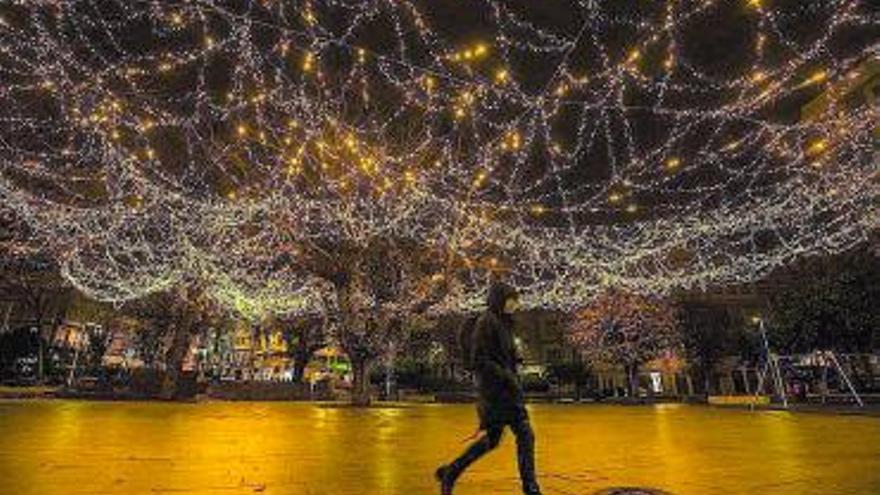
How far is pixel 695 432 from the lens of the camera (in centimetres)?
1042

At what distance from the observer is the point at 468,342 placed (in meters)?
5.10

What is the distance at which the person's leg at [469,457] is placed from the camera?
475 centimetres

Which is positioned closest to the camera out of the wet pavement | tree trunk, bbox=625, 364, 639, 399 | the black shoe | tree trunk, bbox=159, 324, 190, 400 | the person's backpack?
the black shoe

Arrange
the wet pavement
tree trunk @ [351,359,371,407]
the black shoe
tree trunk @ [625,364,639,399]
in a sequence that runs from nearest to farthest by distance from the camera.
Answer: the black shoe → the wet pavement → tree trunk @ [351,359,371,407] → tree trunk @ [625,364,639,399]

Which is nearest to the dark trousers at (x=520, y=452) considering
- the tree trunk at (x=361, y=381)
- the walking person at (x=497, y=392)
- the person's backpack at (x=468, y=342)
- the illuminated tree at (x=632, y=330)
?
the walking person at (x=497, y=392)

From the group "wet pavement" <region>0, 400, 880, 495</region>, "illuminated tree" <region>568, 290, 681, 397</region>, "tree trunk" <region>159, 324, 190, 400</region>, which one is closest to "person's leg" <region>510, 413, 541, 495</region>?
"wet pavement" <region>0, 400, 880, 495</region>

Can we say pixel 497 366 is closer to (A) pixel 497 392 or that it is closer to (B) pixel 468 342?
(A) pixel 497 392

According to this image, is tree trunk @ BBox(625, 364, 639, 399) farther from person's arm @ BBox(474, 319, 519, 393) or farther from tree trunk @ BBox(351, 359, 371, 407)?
person's arm @ BBox(474, 319, 519, 393)

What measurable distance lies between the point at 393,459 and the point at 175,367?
1761 centimetres

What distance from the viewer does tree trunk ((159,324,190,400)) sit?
22234 mm

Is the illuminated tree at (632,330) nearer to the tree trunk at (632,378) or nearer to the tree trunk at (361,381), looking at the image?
the tree trunk at (632,378)

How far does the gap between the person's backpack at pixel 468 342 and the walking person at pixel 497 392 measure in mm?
16

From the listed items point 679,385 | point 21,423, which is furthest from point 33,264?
point 679,385

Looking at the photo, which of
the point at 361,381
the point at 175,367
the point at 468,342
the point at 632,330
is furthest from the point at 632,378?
the point at 468,342
